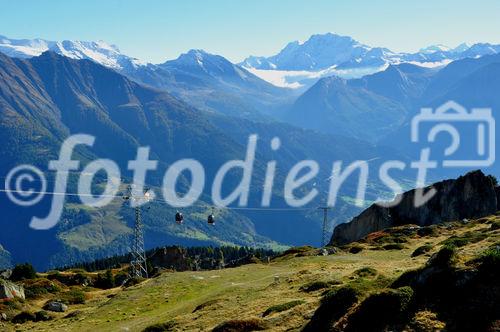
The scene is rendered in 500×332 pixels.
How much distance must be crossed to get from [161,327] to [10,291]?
46.1 meters

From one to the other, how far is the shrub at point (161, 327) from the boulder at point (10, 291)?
1669 inches

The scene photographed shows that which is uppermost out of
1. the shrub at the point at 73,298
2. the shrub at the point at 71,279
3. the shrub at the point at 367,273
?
the shrub at the point at 367,273

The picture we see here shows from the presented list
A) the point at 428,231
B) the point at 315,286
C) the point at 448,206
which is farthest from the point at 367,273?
the point at 448,206

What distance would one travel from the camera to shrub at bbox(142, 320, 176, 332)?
42.8 m

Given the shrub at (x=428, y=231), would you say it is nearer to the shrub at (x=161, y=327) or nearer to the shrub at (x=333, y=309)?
the shrub at (x=161, y=327)

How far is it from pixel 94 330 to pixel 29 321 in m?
16.6

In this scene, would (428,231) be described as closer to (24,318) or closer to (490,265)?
(24,318)

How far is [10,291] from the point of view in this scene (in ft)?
262

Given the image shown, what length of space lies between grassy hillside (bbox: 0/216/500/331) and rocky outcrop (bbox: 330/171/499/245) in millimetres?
26802

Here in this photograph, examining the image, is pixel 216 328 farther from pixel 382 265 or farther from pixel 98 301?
pixel 98 301

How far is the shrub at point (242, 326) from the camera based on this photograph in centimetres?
3588

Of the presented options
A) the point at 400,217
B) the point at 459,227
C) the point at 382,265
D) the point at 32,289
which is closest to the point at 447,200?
the point at 400,217

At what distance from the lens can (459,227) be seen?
91.9m

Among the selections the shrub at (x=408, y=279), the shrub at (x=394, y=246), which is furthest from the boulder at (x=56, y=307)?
the shrub at (x=408, y=279)
